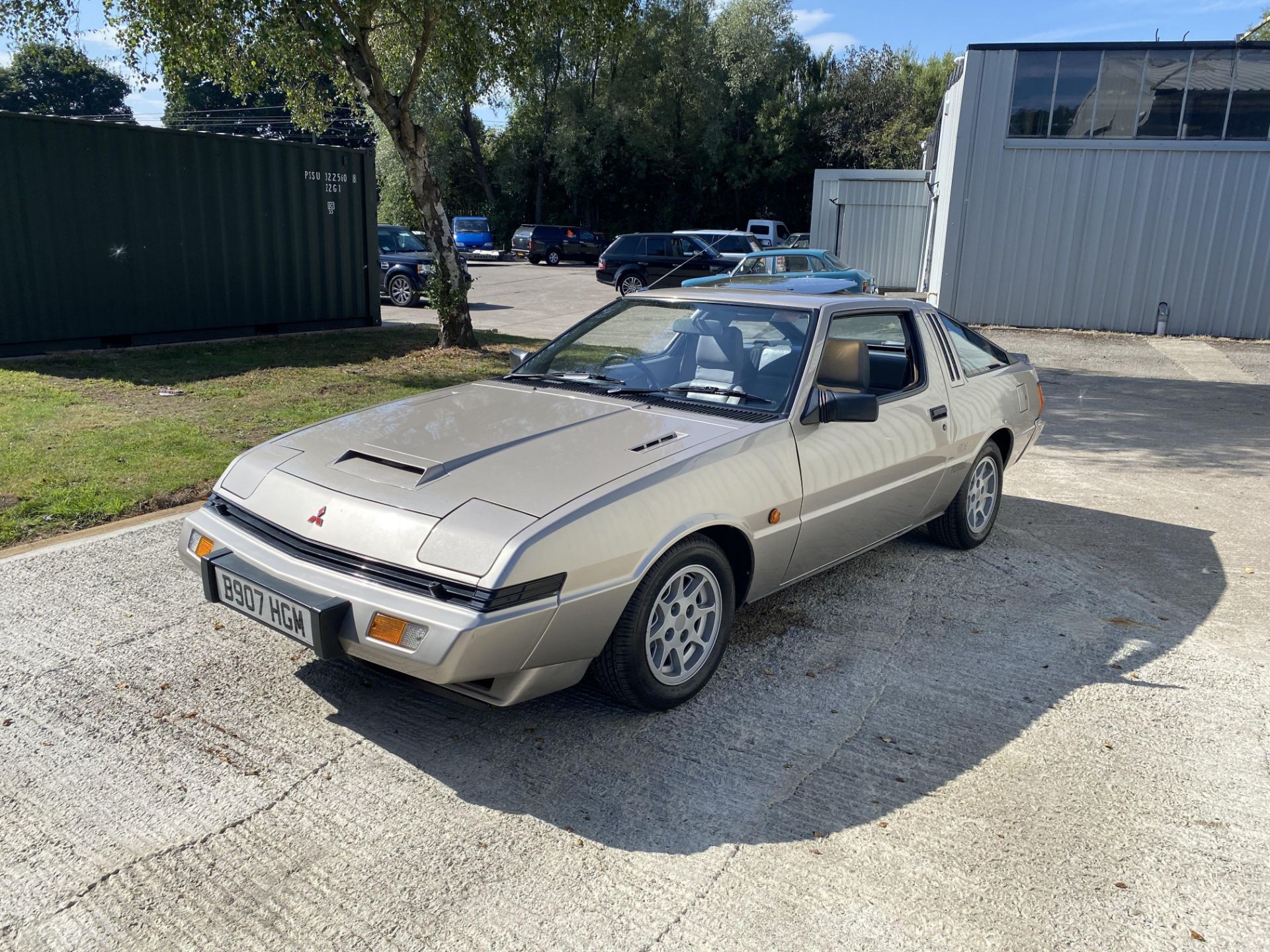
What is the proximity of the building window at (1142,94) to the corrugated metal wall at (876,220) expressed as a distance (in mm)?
6290

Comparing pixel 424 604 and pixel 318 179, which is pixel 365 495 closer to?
pixel 424 604

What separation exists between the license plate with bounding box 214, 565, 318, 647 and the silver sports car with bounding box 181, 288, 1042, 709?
10 millimetres

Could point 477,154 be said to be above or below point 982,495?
above

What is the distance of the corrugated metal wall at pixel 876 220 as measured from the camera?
24.8 meters

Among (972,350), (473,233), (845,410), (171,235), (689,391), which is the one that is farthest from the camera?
(473,233)

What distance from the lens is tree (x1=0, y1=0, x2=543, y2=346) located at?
1024 centimetres

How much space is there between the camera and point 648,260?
25109 mm

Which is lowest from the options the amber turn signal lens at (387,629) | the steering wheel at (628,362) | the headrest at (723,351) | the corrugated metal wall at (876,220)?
the amber turn signal lens at (387,629)

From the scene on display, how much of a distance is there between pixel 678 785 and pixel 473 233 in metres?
40.2

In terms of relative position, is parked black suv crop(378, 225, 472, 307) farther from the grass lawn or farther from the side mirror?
the side mirror

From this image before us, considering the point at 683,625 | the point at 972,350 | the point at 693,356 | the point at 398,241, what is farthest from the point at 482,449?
the point at 398,241

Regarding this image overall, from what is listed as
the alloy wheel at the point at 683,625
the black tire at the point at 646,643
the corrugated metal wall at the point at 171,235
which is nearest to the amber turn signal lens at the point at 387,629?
the black tire at the point at 646,643

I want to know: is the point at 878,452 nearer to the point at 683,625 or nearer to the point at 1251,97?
the point at 683,625

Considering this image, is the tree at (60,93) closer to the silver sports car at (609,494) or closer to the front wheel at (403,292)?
the front wheel at (403,292)
